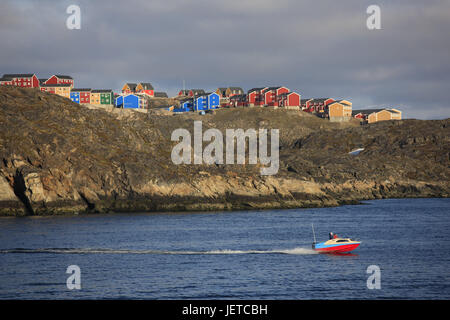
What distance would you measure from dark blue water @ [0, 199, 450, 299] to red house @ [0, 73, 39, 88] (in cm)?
8904

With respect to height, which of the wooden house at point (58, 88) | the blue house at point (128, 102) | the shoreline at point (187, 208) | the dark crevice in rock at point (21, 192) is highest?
the wooden house at point (58, 88)

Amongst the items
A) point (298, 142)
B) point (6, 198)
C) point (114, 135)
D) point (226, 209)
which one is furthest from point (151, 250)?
point (298, 142)

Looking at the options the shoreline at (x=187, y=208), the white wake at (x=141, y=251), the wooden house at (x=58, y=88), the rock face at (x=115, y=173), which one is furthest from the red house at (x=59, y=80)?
the white wake at (x=141, y=251)

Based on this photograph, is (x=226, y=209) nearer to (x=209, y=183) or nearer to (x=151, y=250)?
(x=209, y=183)

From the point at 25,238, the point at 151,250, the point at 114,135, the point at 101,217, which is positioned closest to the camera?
the point at 151,250

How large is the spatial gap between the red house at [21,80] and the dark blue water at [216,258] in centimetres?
8904

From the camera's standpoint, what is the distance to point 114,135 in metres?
115

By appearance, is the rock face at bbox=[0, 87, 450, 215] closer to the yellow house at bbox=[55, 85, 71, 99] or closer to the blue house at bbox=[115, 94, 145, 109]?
the blue house at bbox=[115, 94, 145, 109]

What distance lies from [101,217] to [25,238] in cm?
2351

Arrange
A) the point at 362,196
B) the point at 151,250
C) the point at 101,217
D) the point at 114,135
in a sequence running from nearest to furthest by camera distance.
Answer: the point at 151,250
the point at 101,217
the point at 114,135
the point at 362,196

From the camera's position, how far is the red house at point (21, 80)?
17250 cm

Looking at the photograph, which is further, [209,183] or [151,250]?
[209,183]

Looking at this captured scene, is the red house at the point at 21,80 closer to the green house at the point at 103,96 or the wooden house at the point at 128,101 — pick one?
the green house at the point at 103,96

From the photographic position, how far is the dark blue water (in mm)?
45656
